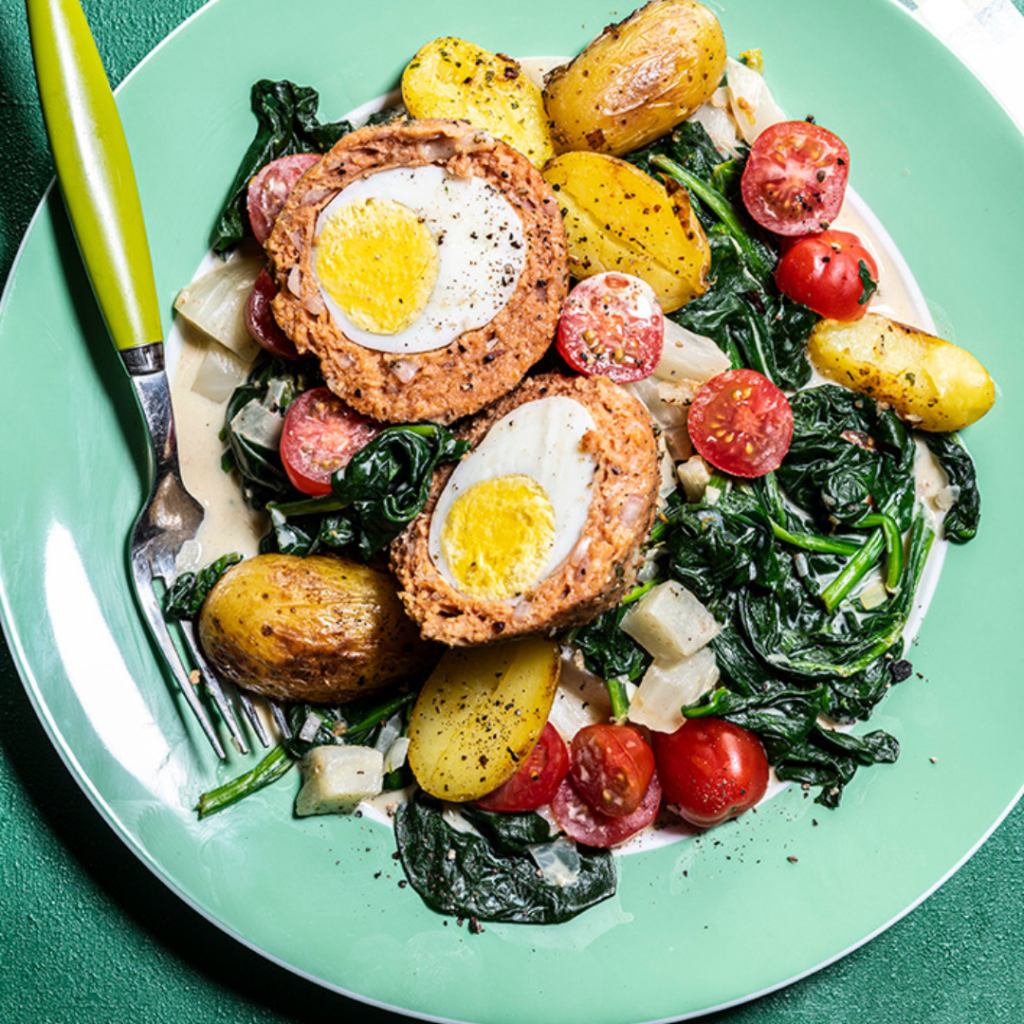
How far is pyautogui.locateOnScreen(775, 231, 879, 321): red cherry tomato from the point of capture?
3430 millimetres

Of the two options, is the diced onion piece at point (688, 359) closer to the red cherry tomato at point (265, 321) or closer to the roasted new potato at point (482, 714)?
the roasted new potato at point (482, 714)

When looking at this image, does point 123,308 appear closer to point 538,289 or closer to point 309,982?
point 538,289

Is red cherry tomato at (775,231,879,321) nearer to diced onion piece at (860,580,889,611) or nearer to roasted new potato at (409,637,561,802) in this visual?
diced onion piece at (860,580,889,611)

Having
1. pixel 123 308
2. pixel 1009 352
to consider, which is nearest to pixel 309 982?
pixel 123 308

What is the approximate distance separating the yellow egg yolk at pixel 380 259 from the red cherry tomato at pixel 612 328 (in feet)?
1.64

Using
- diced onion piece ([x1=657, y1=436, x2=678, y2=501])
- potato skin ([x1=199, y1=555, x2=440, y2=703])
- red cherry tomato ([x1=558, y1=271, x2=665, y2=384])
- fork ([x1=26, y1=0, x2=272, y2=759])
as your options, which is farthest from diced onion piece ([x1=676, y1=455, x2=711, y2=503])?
fork ([x1=26, y1=0, x2=272, y2=759])

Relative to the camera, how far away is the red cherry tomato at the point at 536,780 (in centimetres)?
333

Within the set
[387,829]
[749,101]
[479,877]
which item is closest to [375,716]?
[387,829]

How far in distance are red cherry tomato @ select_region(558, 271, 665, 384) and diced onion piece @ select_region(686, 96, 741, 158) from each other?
0.91 metres

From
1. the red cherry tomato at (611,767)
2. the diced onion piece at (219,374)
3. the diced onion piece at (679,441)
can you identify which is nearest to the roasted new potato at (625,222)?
the diced onion piece at (679,441)

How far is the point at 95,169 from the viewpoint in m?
3.02

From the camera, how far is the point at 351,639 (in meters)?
3.09

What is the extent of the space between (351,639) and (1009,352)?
2706mm

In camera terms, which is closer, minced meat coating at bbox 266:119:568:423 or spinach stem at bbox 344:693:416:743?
minced meat coating at bbox 266:119:568:423
